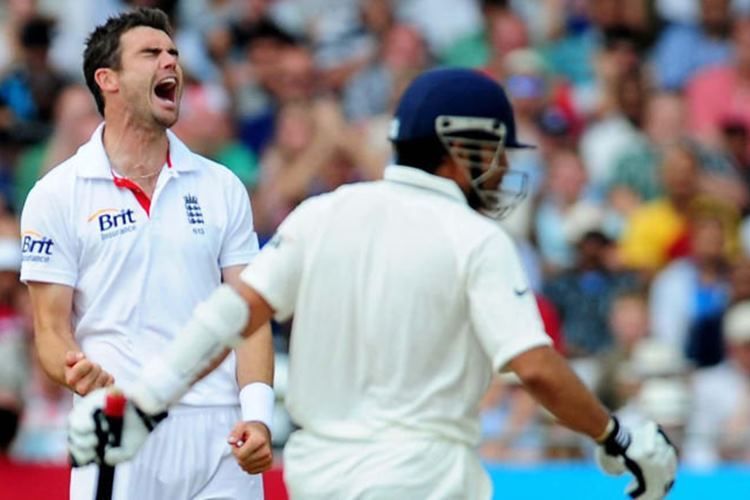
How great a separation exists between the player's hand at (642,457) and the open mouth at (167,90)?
6.40ft

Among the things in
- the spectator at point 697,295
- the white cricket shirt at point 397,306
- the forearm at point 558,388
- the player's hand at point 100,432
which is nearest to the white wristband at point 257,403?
the player's hand at point 100,432

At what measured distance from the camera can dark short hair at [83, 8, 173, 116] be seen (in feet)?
21.8

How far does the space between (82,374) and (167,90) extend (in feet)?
3.41

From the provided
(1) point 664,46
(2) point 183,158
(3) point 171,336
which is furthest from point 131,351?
(1) point 664,46

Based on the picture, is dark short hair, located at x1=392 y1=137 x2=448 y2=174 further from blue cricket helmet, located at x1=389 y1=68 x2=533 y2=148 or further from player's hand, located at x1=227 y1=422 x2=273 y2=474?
player's hand, located at x1=227 y1=422 x2=273 y2=474

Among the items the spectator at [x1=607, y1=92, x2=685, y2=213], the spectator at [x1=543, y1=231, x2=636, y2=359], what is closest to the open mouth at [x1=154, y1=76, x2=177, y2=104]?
the spectator at [x1=543, y1=231, x2=636, y2=359]

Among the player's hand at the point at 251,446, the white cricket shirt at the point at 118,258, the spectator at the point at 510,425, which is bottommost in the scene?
the spectator at the point at 510,425

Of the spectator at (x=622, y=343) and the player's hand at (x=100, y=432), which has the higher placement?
the player's hand at (x=100, y=432)

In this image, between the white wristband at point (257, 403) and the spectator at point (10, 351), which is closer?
the white wristband at point (257, 403)

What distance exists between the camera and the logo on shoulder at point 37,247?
646 cm

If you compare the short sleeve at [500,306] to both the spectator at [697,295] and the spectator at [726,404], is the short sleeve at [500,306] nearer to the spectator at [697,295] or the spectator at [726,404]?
the spectator at [726,404]

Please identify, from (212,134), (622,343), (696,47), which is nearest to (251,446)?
(622,343)

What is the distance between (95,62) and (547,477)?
3.89 m

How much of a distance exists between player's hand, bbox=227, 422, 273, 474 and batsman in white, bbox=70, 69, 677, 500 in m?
0.65
